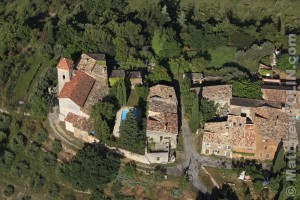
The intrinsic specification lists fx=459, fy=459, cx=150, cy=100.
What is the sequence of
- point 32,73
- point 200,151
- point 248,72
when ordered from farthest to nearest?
point 32,73 → point 248,72 → point 200,151

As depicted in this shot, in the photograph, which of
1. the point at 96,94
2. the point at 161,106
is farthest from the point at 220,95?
the point at 96,94

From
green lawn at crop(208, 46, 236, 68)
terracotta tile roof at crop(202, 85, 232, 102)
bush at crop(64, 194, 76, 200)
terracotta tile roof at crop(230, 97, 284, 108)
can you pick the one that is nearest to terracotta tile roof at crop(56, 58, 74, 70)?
bush at crop(64, 194, 76, 200)

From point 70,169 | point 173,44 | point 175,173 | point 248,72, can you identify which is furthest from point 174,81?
point 70,169

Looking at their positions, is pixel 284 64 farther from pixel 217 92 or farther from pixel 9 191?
pixel 9 191

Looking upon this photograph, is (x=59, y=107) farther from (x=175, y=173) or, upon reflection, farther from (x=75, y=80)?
(x=175, y=173)

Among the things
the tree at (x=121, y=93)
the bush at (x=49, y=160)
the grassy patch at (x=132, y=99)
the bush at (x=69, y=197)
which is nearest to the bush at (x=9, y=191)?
the bush at (x=49, y=160)
